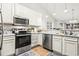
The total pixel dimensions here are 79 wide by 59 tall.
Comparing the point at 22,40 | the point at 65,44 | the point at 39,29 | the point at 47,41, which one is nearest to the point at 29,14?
the point at 39,29

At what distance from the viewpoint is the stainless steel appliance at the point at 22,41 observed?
1861mm

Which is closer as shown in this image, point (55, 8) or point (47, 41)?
point (55, 8)

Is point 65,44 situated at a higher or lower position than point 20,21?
lower

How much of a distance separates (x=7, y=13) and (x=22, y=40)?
66 cm

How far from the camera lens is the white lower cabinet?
170 centimetres

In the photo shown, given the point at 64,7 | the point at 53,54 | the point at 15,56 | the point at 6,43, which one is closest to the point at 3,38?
the point at 6,43

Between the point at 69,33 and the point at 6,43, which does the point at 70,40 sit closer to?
the point at 69,33

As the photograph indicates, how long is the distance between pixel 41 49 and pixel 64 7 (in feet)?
3.16

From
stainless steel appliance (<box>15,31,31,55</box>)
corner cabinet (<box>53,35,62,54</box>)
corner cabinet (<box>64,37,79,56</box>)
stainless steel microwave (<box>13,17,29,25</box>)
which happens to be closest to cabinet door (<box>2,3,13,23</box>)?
stainless steel microwave (<box>13,17,29,25</box>)

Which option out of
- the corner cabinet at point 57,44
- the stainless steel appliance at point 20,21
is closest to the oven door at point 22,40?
the stainless steel appliance at point 20,21

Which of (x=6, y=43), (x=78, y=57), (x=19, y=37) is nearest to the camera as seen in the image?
(x=78, y=57)

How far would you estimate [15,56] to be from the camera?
1711 millimetres

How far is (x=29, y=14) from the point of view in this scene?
5.87ft

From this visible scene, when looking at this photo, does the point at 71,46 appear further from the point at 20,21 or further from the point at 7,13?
the point at 7,13
